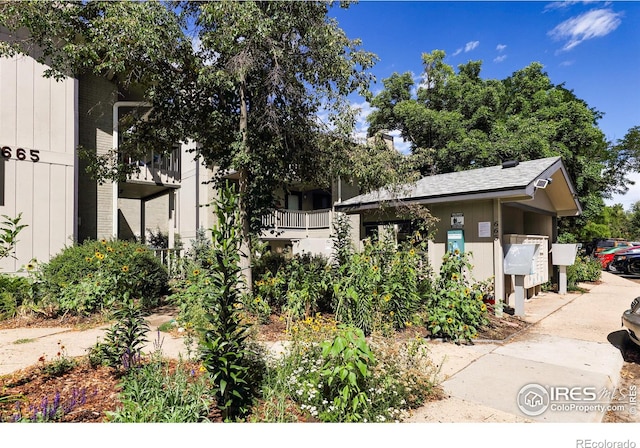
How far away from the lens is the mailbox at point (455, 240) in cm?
774

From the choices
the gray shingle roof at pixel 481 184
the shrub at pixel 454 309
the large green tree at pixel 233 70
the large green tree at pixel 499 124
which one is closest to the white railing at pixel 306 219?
the large green tree at pixel 499 124

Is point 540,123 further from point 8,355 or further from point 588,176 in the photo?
point 8,355

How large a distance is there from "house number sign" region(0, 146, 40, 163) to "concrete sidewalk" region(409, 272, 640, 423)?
10.0 m

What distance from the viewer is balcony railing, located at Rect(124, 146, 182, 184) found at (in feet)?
39.6

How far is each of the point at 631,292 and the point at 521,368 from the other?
9.50 m

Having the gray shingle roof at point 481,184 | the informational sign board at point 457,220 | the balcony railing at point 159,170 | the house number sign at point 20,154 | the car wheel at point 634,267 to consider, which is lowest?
the car wheel at point 634,267

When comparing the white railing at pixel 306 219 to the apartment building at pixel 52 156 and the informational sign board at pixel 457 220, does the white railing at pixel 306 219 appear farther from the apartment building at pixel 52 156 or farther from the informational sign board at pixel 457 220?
the informational sign board at pixel 457 220

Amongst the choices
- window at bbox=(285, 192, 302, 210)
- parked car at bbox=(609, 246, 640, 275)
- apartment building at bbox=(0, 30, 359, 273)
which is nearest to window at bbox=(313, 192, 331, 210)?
window at bbox=(285, 192, 302, 210)

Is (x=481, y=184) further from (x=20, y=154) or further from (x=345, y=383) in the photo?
(x=20, y=154)

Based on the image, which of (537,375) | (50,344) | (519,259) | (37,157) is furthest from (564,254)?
(37,157)

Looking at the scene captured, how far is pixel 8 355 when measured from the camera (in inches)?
169

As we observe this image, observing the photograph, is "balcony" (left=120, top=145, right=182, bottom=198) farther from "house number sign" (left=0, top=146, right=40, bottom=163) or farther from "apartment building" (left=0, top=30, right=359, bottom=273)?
"house number sign" (left=0, top=146, right=40, bottom=163)

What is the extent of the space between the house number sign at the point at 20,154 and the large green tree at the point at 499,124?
1281 cm

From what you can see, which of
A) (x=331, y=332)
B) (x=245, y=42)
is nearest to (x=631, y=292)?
(x=331, y=332)
